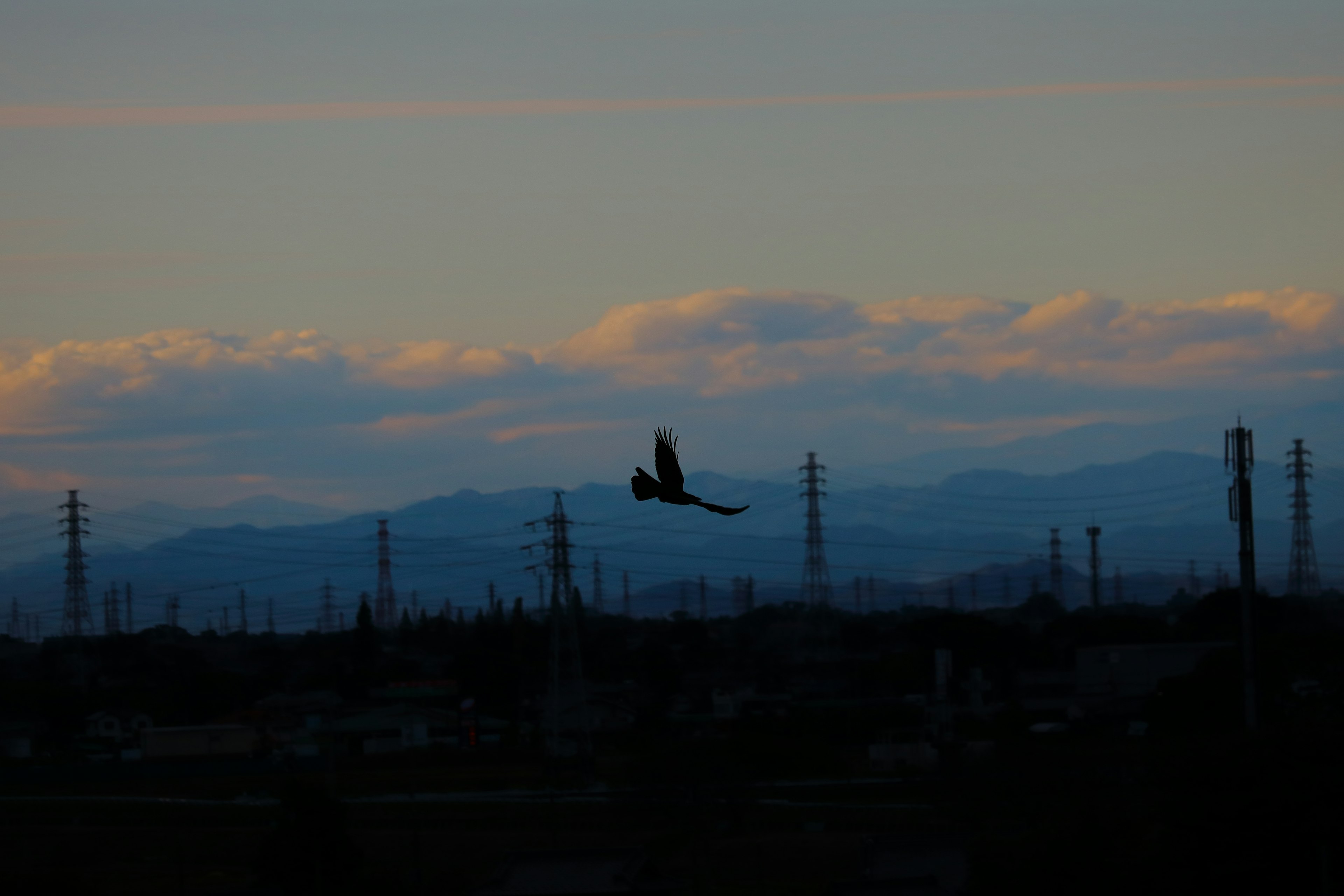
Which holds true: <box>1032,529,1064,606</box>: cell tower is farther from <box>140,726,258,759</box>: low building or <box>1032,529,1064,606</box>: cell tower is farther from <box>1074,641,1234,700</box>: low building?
<box>140,726,258,759</box>: low building

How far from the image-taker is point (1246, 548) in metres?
30.6

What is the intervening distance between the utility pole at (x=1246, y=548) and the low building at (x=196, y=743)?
46.9m

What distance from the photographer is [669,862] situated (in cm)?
3556

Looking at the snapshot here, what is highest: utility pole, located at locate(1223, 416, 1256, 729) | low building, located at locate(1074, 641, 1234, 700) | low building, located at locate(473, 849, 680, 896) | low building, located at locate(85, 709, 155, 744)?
utility pole, located at locate(1223, 416, 1256, 729)

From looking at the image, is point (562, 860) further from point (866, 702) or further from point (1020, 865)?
point (866, 702)

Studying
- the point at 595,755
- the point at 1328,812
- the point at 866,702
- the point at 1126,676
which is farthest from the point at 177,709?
the point at 1328,812

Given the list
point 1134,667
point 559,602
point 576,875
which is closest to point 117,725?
point 559,602

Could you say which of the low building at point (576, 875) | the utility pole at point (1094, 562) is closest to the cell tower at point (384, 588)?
the utility pole at point (1094, 562)

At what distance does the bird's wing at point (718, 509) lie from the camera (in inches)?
427

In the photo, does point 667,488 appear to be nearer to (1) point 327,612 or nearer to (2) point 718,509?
(2) point 718,509

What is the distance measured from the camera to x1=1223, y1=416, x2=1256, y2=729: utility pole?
98.7 ft

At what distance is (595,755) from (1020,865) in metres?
38.6

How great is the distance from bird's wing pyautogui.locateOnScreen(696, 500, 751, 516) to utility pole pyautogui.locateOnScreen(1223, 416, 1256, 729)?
20.7 metres

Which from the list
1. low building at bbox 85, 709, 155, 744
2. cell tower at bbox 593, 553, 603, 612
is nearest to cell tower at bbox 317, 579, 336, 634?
cell tower at bbox 593, 553, 603, 612
